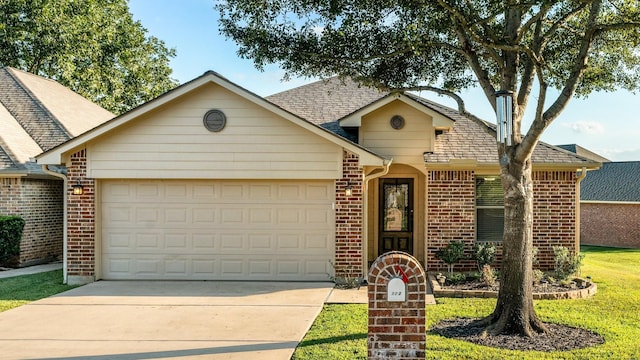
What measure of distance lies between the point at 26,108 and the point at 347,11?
12.7m

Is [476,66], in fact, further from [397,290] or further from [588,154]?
[588,154]

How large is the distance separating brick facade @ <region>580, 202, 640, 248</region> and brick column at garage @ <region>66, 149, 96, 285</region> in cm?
2224

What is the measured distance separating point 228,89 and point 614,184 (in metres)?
21.8

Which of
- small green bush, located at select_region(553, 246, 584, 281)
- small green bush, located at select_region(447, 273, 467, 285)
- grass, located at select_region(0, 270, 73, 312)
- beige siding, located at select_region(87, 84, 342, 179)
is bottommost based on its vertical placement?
grass, located at select_region(0, 270, 73, 312)

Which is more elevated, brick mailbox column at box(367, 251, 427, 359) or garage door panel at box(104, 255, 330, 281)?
brick mailbox column at box(367, 251, 427, 359)

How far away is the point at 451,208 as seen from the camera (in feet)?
40.7

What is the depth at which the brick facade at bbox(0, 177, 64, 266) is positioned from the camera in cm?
1373

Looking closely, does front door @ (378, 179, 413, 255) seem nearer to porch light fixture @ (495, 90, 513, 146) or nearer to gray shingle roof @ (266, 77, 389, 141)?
gray shingle roof @ (266, 77, 389, 141)

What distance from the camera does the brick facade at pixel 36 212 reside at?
13734 mm

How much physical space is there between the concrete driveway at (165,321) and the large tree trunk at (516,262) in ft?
9.17

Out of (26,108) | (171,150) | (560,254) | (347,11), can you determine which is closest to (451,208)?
(560,254)

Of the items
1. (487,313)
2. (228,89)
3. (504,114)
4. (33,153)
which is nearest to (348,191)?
(228,89)

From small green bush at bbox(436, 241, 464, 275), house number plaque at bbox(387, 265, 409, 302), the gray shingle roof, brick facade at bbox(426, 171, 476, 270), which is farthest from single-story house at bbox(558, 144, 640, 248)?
house number plaque at bbox(387, 265, 409, 302)

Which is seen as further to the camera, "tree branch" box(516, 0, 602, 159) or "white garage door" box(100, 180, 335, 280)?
"white garage door" box(100, 180, 335, 280)
